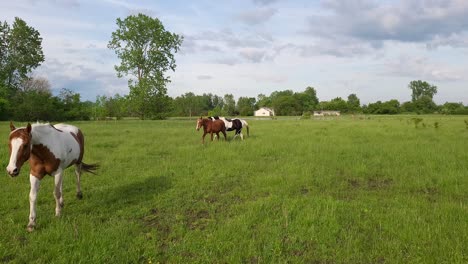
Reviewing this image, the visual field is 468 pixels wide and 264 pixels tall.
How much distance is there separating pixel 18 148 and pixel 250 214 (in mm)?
4151

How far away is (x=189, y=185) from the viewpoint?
817cm

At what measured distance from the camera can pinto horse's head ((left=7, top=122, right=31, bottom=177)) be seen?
4.86 m

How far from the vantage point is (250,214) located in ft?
19.1

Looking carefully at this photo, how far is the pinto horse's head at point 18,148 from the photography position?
486 centimetres

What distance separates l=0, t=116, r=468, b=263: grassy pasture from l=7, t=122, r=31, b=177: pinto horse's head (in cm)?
115

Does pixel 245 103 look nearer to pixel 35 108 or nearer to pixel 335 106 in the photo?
pixel 335 106

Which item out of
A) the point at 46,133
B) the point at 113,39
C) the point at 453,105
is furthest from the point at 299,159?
the point at 453,105

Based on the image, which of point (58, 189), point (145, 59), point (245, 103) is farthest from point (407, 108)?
point (58, 189)

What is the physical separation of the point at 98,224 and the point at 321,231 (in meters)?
3.99

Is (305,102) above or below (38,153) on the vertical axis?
above

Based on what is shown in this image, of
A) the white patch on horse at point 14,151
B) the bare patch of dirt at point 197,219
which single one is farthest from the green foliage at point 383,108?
the white patch on horse at point 14,151

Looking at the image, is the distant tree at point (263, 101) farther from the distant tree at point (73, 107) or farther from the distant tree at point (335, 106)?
the distant tree at point (73, 107)

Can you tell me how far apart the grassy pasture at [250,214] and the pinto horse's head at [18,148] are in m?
1.15

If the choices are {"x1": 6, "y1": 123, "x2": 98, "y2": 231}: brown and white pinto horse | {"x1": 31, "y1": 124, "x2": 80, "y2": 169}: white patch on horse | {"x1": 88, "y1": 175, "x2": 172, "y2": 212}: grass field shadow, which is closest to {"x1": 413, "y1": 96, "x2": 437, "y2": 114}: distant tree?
{"x1": 88, "y1": 175, "x2": 172, "y2": 212}: grass field shadow
